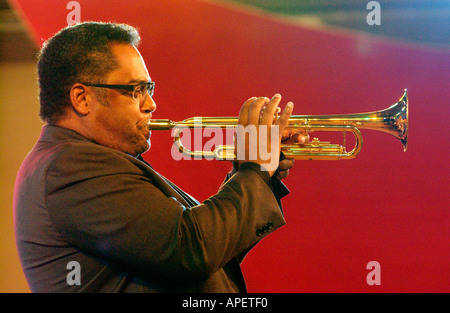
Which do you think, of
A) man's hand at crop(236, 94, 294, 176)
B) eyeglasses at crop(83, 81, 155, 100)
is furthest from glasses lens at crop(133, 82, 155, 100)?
man's hand at crop(236, 94, 294, 176)

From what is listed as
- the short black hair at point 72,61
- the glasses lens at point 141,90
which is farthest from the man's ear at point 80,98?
the glasses lens at point 141,90

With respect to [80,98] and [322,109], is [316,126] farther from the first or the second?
[322,109]

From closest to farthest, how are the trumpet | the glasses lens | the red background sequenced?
1. the glasses lens
2. the trumpet
3. the red background

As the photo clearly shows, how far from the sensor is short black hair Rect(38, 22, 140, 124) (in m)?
1.43

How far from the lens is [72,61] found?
1433 millimetres

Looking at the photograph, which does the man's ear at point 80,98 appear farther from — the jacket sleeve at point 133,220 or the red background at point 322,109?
the red background at point 322,109

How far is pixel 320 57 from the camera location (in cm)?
304

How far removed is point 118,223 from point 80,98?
0.51 m

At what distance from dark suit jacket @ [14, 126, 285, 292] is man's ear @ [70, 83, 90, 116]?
0.12 m

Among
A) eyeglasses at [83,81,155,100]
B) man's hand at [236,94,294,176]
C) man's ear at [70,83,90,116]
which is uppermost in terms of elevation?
eyeglasses at [83,81,155,100]

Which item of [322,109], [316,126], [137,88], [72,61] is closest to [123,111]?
[137,88]

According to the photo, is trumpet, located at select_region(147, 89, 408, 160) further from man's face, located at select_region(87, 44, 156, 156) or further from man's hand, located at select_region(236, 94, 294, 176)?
man's hand, located at select_region(236, 94, 294, 176)

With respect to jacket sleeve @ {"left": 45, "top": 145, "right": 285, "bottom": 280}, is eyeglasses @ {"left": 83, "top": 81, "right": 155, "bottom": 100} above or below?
above

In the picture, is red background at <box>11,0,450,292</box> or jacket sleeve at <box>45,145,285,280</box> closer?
jacket sleeve at <box>45,145,285,280</box>
